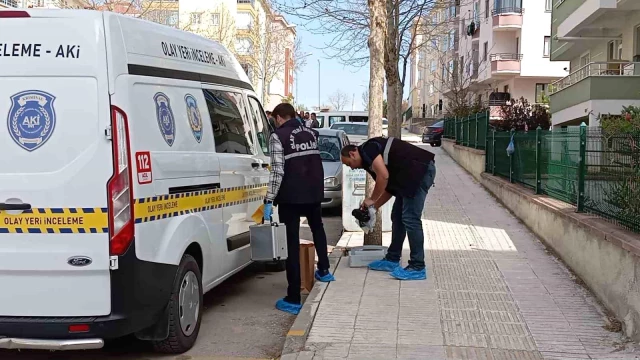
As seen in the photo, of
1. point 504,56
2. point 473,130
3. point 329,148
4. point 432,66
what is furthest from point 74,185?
point 432,66

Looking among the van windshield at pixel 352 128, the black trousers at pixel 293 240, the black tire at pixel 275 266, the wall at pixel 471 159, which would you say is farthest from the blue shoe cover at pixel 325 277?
the van windshield at pixel 352 128

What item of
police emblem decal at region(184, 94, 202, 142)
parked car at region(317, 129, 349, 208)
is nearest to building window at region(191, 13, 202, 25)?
parked car at region(317, 129, 349, 208)

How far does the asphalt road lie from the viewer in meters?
5.12

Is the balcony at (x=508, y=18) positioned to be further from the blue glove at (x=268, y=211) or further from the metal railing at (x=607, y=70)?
the blue glove at (x=268, y=211)

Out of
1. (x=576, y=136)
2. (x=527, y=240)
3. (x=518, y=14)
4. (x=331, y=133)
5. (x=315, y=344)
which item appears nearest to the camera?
(x=315, y=344)

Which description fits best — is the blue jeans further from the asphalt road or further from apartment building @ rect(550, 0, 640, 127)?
apartment building @ rect(550, 0, 640, 127)

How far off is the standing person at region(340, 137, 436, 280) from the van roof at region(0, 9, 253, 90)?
1511 millimetres

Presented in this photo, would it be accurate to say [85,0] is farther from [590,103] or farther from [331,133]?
[590,103]

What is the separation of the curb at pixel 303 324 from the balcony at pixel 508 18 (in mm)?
37104

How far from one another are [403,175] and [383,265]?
3.87 ft

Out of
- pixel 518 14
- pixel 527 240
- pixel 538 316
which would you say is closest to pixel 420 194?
pixel 538 316

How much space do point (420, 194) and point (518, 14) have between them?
36566mm

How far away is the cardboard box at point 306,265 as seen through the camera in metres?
6.64

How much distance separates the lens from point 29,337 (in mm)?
4230
